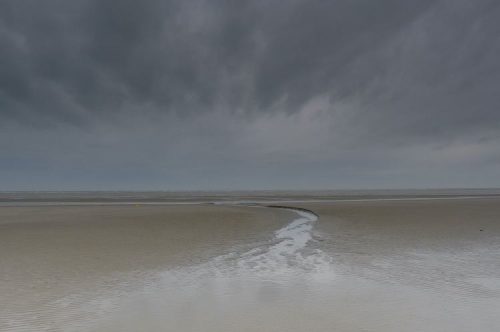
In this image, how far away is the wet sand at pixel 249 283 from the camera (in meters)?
6.38

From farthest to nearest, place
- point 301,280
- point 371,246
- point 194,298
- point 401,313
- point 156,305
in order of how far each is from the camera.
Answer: point 371,246
point 301,280
point 194,298
point 156,305
point 401,313

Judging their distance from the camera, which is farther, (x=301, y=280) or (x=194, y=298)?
(x=301, y=280)

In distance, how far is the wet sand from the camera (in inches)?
251

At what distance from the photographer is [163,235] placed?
17.4m

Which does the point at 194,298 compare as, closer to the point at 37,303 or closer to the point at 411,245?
the point at 37,303

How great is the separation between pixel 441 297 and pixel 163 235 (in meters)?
12.8

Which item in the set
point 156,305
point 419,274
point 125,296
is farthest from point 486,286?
point 125,296

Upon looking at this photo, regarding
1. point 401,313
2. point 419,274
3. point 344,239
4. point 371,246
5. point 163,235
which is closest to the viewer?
point 401,313

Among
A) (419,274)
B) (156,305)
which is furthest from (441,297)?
(156,305)

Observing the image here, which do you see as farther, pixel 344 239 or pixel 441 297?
pixel 344 239

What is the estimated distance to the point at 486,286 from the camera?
8.62 m

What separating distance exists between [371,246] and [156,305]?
965 cm

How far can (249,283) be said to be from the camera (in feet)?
29.3

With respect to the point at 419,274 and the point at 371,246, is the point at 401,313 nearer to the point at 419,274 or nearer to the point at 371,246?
the point at 419,274
